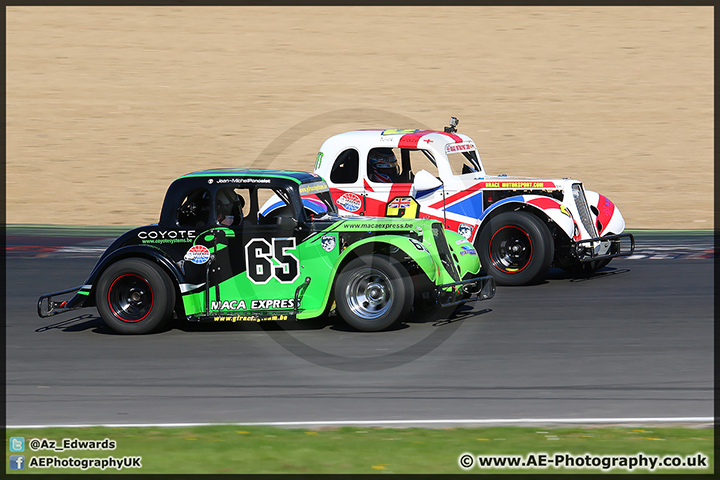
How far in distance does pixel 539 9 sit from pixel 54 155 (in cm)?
1953

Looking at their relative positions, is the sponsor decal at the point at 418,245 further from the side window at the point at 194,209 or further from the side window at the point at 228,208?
the side window at the point at 194,209

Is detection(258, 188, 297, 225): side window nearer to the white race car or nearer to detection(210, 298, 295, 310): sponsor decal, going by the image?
detection(210, 298, 295, 310): sponsor decal

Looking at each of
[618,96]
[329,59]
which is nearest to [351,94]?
[329,59]

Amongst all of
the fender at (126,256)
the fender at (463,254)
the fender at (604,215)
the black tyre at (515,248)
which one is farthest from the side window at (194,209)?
the fender at (604,215)

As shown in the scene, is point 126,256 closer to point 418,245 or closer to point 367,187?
point 418,245

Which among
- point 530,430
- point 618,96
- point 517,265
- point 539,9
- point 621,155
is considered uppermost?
point 539,9

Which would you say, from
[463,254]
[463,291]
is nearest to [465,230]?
[463,254]

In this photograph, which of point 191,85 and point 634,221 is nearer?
point 634,221

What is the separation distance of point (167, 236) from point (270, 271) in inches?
46.2

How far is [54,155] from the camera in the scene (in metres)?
27.5

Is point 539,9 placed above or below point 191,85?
above

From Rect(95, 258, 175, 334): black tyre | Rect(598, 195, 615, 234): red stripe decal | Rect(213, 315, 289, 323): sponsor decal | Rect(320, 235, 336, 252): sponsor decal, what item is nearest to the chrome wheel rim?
Rect(320, 235, 336, 252): sponsor decal

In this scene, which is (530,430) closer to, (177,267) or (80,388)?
(80,388)

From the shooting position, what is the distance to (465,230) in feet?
45.9
